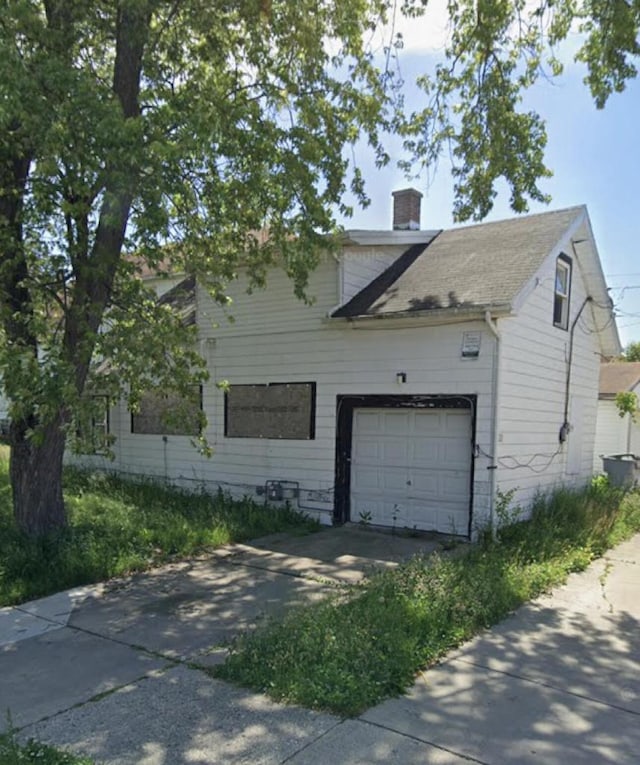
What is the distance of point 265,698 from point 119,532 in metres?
4.84

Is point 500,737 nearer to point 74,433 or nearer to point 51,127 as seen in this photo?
point 74,433

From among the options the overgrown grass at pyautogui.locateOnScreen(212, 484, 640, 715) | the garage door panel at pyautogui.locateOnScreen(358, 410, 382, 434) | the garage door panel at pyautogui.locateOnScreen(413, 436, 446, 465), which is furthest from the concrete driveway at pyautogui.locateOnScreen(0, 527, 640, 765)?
the garage door panel at pyautogui.locateOnScreen(358, 410, 382, 434)

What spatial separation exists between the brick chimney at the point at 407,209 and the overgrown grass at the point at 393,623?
692 centimetres

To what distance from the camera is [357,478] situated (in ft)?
33.6

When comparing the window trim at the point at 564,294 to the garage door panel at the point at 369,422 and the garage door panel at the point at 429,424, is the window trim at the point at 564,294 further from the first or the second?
the garage door panel at the point at 369,422

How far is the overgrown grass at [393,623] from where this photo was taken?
13.6ft

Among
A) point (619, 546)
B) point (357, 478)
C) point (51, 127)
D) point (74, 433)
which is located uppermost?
point (51, 127)

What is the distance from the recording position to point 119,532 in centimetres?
827

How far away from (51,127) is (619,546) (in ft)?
31.0

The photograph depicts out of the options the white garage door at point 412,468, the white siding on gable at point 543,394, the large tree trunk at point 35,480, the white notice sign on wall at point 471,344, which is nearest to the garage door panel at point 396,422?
the white garage door at point 412,468

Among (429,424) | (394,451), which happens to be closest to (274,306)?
(394,451)

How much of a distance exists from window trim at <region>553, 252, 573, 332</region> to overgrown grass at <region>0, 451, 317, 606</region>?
5783 mm

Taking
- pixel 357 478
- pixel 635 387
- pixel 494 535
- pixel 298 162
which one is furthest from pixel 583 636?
pixel 635 387

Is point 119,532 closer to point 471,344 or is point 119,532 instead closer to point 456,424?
point 456,424
